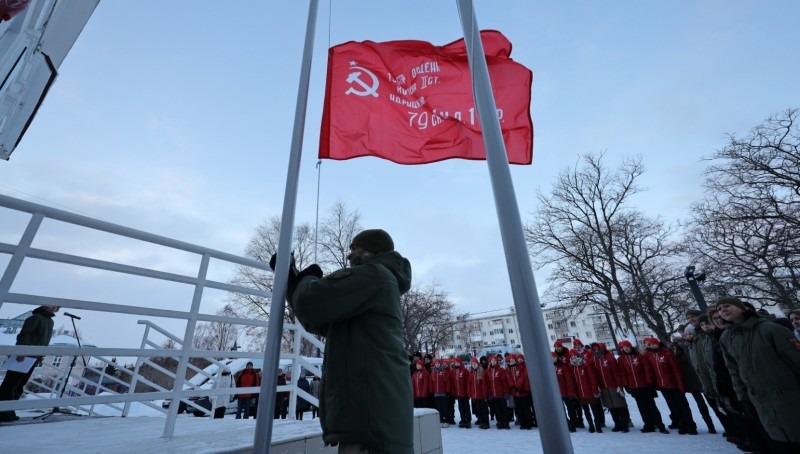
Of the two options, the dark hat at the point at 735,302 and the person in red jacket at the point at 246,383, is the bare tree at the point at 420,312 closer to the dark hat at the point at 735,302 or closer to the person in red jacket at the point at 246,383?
the person in red jacket at the point at 246,383

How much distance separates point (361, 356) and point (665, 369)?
352 inches

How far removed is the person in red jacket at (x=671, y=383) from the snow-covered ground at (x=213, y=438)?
0.95ft

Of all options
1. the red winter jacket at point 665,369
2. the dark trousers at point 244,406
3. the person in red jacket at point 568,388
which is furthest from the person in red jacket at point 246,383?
the red winter jacket at point 665,369

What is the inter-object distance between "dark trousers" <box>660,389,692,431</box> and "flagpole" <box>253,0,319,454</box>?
353 inches

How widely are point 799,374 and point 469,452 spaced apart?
4.94 meters

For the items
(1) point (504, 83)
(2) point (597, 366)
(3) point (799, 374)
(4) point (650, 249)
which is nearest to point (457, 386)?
(2) point (597, 366)

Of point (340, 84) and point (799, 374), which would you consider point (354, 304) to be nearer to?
point (340, 84)

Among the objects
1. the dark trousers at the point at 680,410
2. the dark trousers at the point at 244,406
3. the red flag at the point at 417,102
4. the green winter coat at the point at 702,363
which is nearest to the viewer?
the red flag at the point at 417,102

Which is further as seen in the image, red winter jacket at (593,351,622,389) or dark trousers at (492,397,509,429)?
dark trousers at (492,397,509,429)

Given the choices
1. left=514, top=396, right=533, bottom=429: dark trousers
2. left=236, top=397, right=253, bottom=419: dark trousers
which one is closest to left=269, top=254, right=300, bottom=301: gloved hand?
left=514, top=396, right=533, bottom=429: dark trousers

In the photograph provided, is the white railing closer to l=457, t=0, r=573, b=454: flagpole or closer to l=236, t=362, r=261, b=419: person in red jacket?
l=457, t=0, r=573, b=454: flagpole

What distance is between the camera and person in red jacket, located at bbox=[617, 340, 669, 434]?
7.81 meters

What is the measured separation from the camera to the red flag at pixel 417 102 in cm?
447

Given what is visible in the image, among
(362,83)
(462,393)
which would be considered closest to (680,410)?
(462,393)
